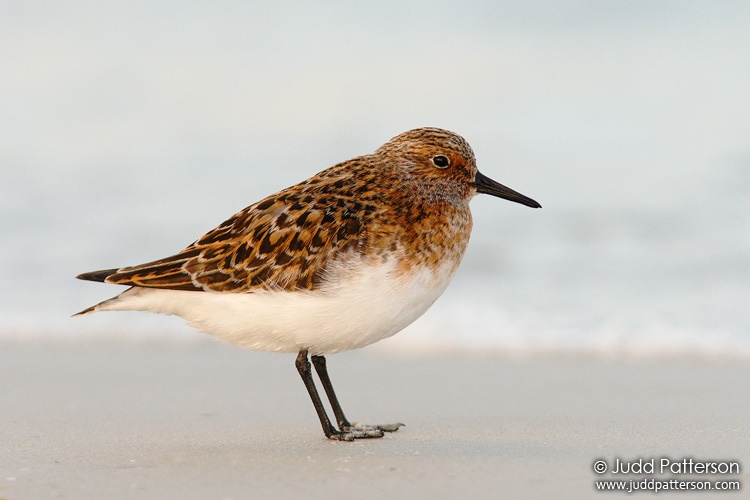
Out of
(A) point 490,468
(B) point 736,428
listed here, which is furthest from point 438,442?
(B) point 736,428

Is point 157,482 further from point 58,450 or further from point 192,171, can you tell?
point 192,171

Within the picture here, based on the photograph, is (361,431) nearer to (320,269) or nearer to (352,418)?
(352,418)

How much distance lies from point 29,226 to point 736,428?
945cm

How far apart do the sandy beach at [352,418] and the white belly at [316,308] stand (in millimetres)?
632

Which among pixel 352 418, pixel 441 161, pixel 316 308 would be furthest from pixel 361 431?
pixel 441 161

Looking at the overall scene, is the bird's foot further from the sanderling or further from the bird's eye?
the bird's eye

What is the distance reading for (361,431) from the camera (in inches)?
248

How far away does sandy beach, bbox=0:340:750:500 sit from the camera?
5176 mm

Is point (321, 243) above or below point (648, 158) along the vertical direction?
below

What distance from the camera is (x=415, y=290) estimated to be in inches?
227

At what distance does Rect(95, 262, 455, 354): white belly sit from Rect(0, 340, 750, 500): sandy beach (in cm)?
63

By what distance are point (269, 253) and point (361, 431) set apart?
1272 mm

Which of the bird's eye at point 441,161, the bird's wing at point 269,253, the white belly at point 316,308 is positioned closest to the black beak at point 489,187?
the bird's eye at point 441,161

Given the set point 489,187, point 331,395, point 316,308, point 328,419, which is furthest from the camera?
point 489,187
